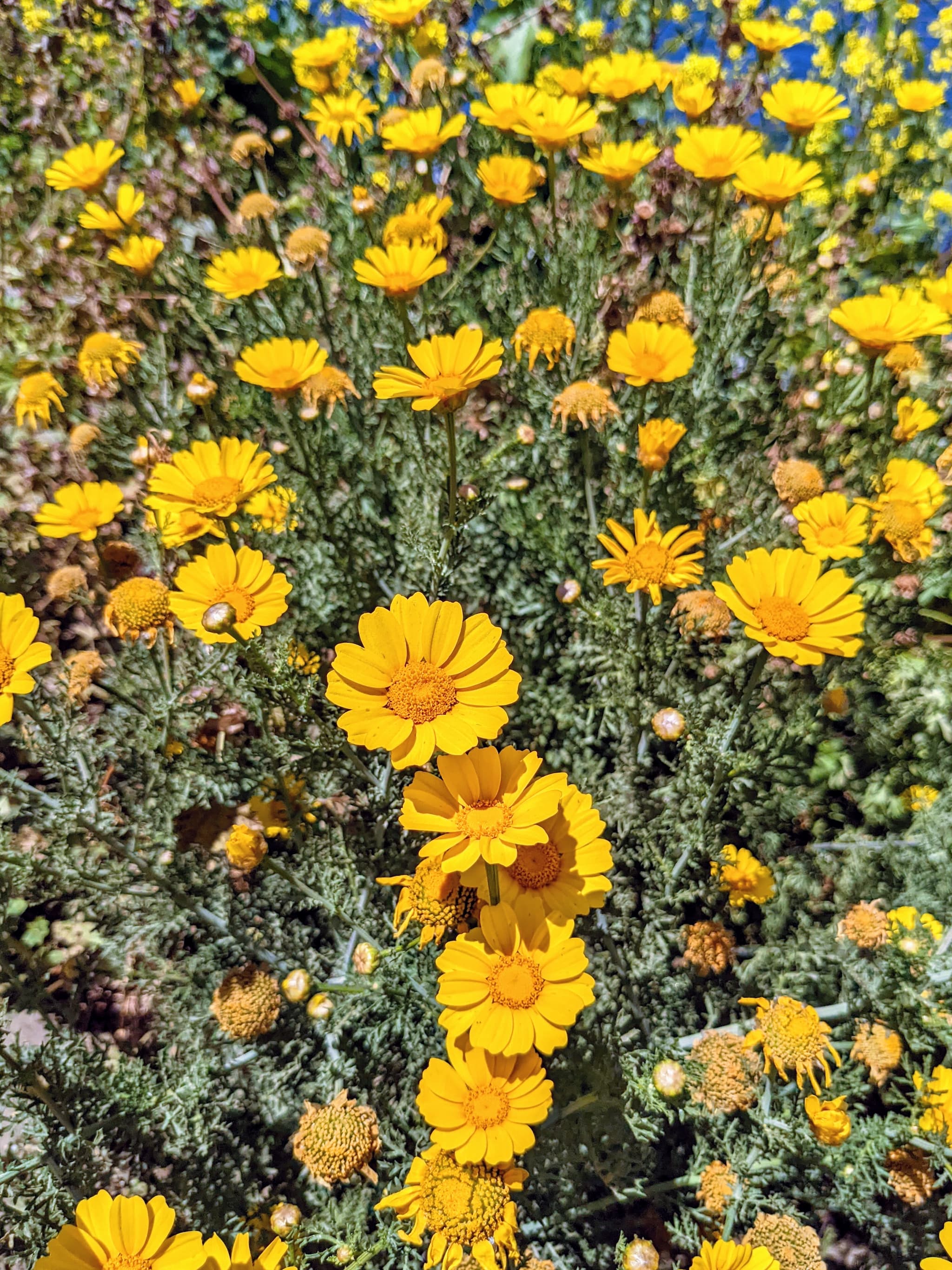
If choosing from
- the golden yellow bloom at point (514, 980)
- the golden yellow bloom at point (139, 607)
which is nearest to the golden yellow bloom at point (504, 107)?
the golden yellow bloom at point (139, 607)

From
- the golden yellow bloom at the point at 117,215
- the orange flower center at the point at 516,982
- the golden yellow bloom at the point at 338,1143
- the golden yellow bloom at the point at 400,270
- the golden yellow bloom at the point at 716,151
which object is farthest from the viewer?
the golden yellow bloom at the point at 117,215

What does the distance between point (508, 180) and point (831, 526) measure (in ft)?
5.53

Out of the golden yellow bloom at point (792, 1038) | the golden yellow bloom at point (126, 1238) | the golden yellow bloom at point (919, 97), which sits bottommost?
the golden yellow bloom at point (126, 1238)

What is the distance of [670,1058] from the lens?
2047mm

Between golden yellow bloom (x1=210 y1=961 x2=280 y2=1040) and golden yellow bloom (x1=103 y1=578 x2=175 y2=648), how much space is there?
1.05 meters

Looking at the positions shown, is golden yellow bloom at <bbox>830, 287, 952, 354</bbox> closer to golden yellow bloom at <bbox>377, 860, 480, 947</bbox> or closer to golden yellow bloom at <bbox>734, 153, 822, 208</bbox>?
golden yellow bloom at <bbox>734, 153, 822, 208</bbox>

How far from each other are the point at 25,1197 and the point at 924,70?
6.09 metres

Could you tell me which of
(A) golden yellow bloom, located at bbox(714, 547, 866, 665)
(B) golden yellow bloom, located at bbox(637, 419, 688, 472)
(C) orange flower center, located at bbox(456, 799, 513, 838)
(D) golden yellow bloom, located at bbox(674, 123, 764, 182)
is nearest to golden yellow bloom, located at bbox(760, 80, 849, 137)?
(D) golden yellow bloom, located at bbox(674, 123, 764, 182)

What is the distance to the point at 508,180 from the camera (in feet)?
9.02

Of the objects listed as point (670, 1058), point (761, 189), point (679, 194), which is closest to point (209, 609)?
point (670, 1058)

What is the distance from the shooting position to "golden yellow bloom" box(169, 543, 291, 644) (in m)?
1.88

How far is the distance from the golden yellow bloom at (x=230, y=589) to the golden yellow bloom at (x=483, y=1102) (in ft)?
3.47

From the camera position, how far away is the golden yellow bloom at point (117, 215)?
290 cm

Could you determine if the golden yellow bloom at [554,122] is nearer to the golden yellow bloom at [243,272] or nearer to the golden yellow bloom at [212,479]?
the golden yellow bloom at [243,272]
